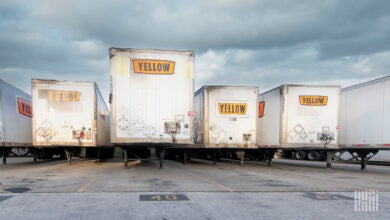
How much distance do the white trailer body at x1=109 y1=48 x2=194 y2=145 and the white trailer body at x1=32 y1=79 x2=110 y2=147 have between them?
3.31 metres

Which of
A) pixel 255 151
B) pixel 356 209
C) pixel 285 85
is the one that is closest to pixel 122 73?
pixel 285 85

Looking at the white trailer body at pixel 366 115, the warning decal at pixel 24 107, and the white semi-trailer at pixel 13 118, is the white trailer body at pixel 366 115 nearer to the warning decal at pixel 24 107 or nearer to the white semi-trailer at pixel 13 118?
the white semi-trailer at pixel 13 118

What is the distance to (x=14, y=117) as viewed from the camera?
51.7ft

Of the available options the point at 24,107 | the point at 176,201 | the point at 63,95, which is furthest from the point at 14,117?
the point at 176,201

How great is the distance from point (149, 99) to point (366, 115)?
9949mm

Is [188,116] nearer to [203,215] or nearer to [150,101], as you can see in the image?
[150,101]

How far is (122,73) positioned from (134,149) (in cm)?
364

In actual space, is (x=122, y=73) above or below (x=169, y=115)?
above

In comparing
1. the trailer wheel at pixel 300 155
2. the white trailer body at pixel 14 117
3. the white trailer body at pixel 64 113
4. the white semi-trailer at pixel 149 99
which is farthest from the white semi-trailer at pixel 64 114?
the trailer wheel at pixel 300 155

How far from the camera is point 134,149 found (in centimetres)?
1407

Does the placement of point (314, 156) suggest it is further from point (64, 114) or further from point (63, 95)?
point (63, 95)

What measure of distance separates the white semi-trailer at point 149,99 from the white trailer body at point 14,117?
609 cm

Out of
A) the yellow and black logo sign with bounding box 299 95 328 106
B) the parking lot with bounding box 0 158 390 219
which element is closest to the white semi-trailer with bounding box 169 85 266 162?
the yellow and black logo sign with bounding box 299 95 328 106

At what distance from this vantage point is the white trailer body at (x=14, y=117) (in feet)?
47.7
